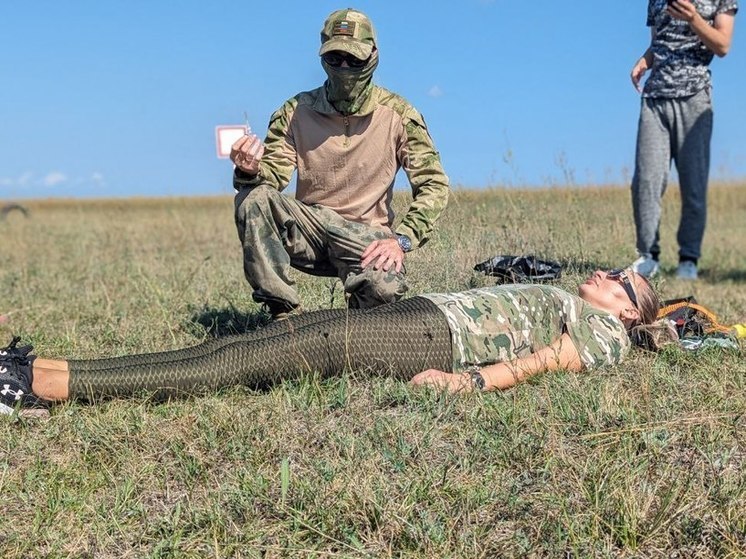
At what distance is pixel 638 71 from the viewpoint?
262 inches

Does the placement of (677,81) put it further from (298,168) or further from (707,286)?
(298,168)

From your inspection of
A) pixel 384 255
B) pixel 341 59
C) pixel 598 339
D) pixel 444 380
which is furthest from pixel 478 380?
pixel 341 59

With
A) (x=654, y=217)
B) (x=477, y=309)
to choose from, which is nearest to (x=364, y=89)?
(x=477, y=309)

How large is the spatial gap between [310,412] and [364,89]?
1881 millimetres

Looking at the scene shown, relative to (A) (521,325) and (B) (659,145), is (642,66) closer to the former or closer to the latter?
(B) (659,145)

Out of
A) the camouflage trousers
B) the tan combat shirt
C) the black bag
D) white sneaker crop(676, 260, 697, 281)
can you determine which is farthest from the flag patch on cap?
white sneaker crop(676, 260, 697, 281)

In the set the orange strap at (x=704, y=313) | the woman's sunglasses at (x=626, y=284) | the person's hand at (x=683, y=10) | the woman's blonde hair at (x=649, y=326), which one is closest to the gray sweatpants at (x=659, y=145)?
the person's hand at (x=683, y=10)

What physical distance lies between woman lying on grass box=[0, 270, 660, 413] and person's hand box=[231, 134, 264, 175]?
805mm

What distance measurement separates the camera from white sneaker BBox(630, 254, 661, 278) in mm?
6262

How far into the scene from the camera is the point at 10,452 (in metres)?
2.91

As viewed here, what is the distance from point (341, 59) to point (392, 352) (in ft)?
5.16

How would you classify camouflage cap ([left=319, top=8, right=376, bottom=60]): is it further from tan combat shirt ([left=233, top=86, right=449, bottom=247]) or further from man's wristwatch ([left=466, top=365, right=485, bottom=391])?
man's wristwatch ([left=466, top=365, right=485, bottom=391])

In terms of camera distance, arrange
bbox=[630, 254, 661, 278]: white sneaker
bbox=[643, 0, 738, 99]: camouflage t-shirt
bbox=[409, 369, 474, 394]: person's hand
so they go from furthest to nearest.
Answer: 1. bbox=[643, 0, 738, 99]: camouflage t-shirt
2. bbox=[630, 254, 661, 278]: white sneaker
3. bbox=[409, 369, 474, 394]: person's hand

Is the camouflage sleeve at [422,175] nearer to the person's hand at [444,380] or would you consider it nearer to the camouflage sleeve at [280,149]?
the camouflage sleeve at [280,149]
